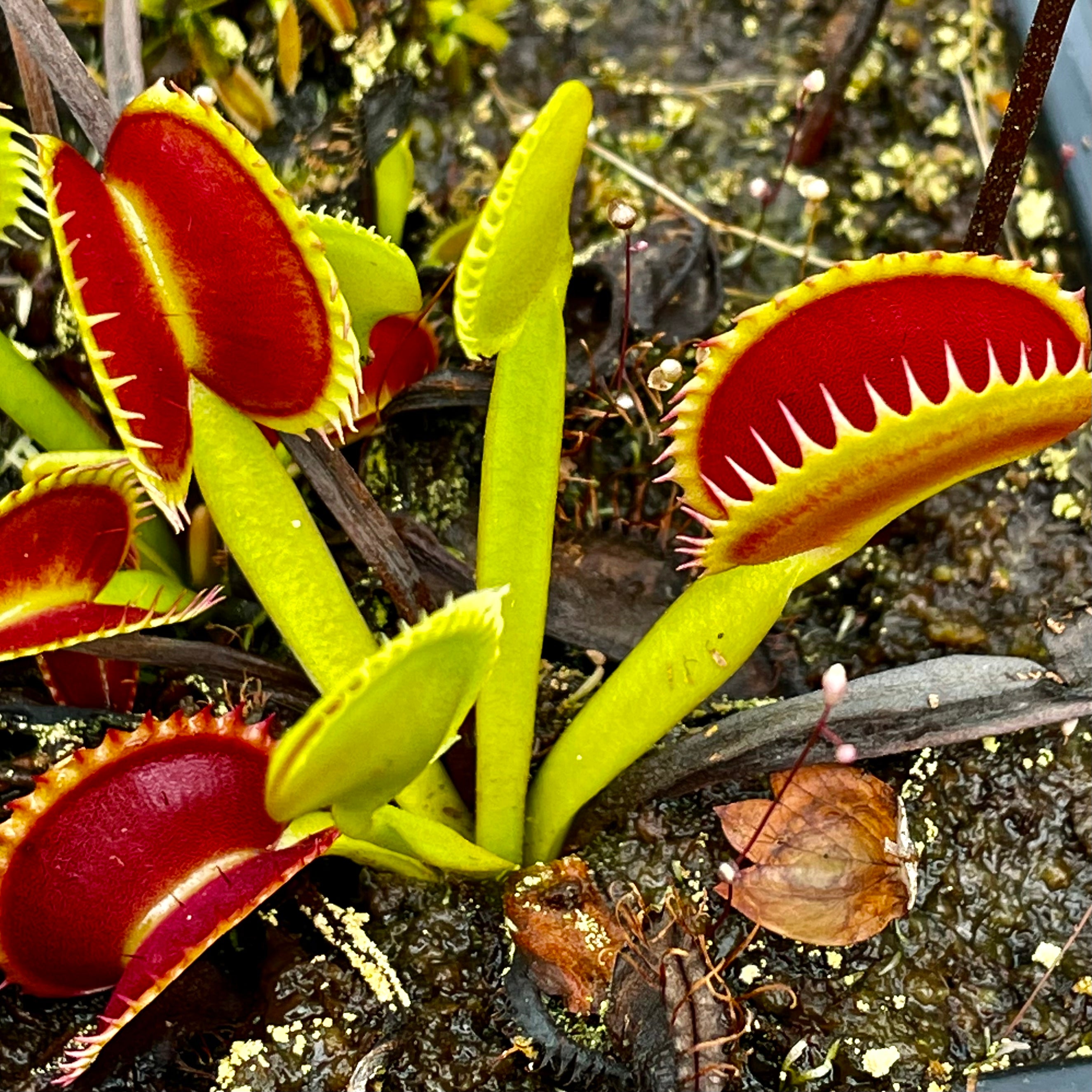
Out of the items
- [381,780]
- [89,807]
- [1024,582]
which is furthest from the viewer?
[1024,582]

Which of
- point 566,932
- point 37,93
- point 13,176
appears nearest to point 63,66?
point 13,176

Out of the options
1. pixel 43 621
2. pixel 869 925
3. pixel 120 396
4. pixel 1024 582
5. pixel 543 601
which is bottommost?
pixel 869 925

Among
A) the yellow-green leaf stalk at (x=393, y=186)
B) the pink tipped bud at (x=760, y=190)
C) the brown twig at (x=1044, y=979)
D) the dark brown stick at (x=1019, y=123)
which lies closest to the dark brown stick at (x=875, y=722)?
the brown twig at (x=1044, y=979)

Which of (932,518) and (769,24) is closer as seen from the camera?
(932,518)

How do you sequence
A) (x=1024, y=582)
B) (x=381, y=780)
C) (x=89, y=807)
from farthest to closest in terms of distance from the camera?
1. (x=1024, y=582)
2. (x=89, y=807)
3. (x=381, y=780)

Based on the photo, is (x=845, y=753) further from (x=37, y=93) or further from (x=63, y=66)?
(x=37, y=93)

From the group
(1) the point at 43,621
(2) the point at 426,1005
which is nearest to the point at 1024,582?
(2) the point at 426,1005

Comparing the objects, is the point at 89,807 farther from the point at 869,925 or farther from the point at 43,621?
the point at 869,925
